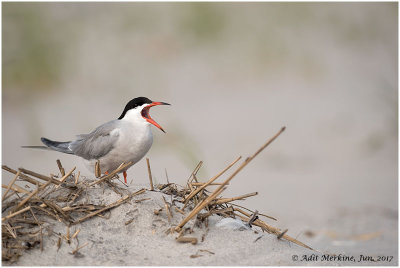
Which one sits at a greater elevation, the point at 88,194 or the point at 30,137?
the point at 88,194

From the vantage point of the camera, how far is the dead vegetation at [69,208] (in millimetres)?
2016

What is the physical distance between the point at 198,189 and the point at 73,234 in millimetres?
482

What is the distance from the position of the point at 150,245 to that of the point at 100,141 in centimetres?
96

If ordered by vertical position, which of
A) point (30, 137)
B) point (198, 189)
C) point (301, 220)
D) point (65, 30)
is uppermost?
point (65, 30)

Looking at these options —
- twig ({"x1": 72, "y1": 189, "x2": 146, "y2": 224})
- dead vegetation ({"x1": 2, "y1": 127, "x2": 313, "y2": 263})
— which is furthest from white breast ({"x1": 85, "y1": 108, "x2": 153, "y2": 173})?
twig ({"x1": 72, "y1": 189, "x2": 146, "y2": 224})

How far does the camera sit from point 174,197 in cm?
238

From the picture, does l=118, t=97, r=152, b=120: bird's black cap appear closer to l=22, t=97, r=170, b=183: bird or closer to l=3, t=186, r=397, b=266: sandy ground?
l=22, t=97, r=170, b=183: bird

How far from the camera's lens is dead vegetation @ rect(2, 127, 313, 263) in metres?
2.02

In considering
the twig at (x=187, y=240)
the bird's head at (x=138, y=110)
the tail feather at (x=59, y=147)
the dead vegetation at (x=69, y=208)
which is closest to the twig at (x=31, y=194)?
the dead vegetation at (x=69, y=208)

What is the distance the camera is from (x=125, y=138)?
281 centimetres

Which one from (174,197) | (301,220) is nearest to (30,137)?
(301,220)

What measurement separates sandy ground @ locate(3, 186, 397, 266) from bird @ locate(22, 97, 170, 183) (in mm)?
551

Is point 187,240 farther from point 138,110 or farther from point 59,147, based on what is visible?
point 59,147

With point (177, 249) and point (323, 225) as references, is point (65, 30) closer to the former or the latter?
point (323, 225)
